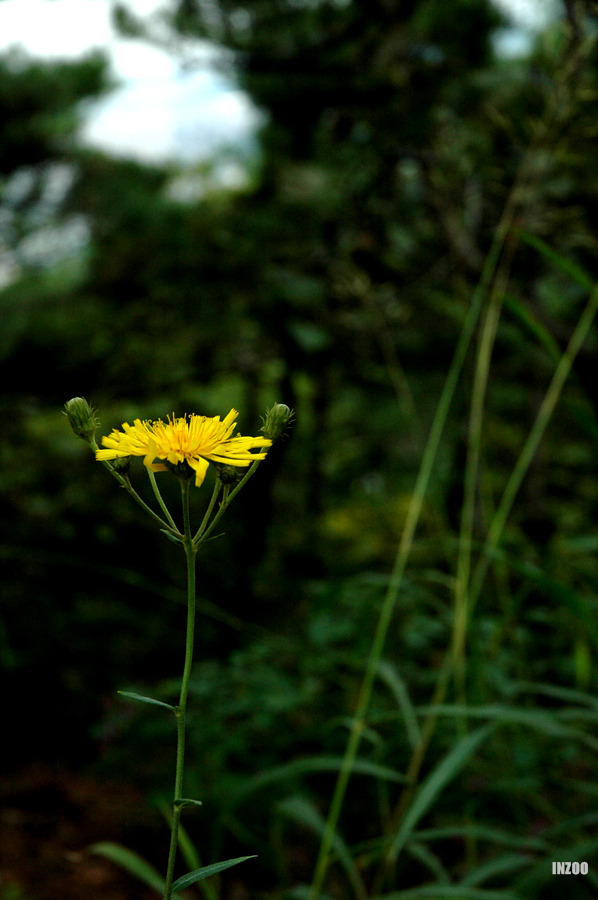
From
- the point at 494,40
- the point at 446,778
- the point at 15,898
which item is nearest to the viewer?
the point at 446,778

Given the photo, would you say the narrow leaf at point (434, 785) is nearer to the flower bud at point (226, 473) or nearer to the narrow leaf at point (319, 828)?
the narrow leaf at point (319, 828)

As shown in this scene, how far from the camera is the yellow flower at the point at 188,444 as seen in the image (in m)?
0.40

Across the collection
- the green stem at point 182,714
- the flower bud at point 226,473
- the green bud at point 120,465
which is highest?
the green bud at point 120,465

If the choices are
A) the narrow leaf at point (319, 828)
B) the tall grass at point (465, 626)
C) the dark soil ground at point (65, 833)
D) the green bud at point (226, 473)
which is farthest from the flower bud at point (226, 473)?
the dark soil ground at point (65, 833)

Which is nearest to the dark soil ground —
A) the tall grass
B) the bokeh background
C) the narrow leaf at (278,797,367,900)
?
the bokeh background

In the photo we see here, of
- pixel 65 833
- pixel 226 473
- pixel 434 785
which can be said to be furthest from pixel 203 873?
pixel 65 833

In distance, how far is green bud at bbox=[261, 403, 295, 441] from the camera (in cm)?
44

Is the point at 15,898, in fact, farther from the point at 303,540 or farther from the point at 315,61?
the point at 315,61

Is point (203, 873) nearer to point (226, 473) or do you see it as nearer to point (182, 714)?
point (182, 714)

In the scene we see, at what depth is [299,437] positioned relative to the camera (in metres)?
3.26

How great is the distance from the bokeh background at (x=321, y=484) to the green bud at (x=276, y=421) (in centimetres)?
59

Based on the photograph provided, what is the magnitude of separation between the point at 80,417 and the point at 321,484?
3003 mm

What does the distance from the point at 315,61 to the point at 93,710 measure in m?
2.30

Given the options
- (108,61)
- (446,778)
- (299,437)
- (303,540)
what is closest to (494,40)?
(299,437)
